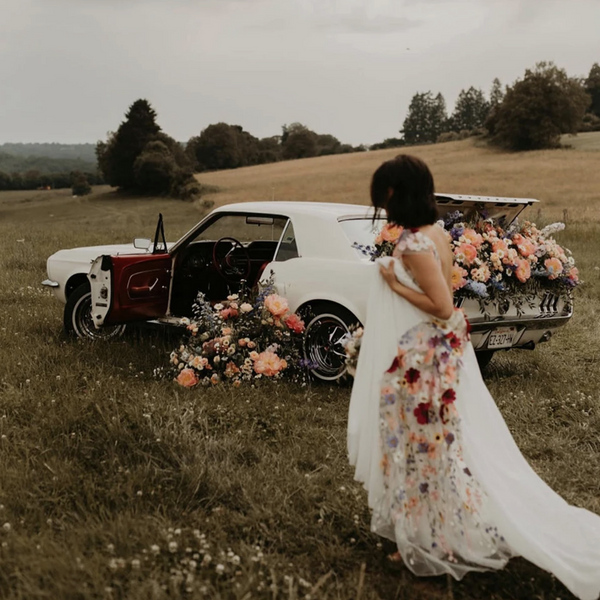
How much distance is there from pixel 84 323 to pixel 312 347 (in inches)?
104

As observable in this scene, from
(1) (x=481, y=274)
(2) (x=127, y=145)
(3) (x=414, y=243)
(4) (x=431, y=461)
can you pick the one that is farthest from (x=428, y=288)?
(2) (x=127, y=145)

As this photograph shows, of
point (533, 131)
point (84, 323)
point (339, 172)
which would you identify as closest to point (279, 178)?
point (339, 172)

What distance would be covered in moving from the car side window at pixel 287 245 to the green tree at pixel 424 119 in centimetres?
11390

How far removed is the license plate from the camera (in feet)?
19.6

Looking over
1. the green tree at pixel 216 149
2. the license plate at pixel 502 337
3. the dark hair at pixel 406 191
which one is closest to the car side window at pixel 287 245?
the license plate at pixel 502 337

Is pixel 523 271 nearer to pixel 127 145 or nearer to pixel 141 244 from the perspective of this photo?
pixel 141 244

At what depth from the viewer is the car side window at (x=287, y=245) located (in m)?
6.26

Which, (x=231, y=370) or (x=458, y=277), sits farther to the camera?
(x=231, y=370)

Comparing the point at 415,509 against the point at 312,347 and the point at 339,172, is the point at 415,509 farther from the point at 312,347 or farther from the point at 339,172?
the point at 339,172

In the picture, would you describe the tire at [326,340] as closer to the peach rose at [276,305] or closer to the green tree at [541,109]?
the peach rose at [276,305]

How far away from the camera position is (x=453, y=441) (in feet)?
10.7

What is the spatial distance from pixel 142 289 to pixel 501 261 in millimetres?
3229

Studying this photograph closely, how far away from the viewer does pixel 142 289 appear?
6652 mm

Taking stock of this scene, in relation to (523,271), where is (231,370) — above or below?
below
